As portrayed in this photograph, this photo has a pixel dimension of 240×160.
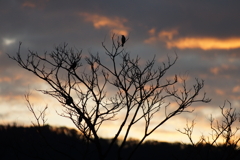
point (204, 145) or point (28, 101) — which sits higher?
point (28, 101)

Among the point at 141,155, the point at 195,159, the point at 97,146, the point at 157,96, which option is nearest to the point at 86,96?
the point at 97,146

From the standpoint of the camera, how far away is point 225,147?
1628 centimetres

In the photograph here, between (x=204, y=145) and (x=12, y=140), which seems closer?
(x=12, y=140)

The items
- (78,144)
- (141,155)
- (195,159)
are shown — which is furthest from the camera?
(141,155)

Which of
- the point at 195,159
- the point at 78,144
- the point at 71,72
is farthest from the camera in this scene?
the point at 195,159

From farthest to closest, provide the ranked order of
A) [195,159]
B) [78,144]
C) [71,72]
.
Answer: [195,159] < [78,144] < [71,72]

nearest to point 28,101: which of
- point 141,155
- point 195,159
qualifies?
point 195,159

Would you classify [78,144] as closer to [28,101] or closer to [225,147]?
[28,101]

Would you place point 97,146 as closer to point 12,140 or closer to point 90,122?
point 90,122

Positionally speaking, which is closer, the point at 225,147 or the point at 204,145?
the point at 225,147

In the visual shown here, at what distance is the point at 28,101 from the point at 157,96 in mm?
5127

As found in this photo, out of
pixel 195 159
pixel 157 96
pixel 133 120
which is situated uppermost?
pixel 157 96

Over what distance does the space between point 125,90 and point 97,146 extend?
7.81ft

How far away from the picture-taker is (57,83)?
49.7 ft
